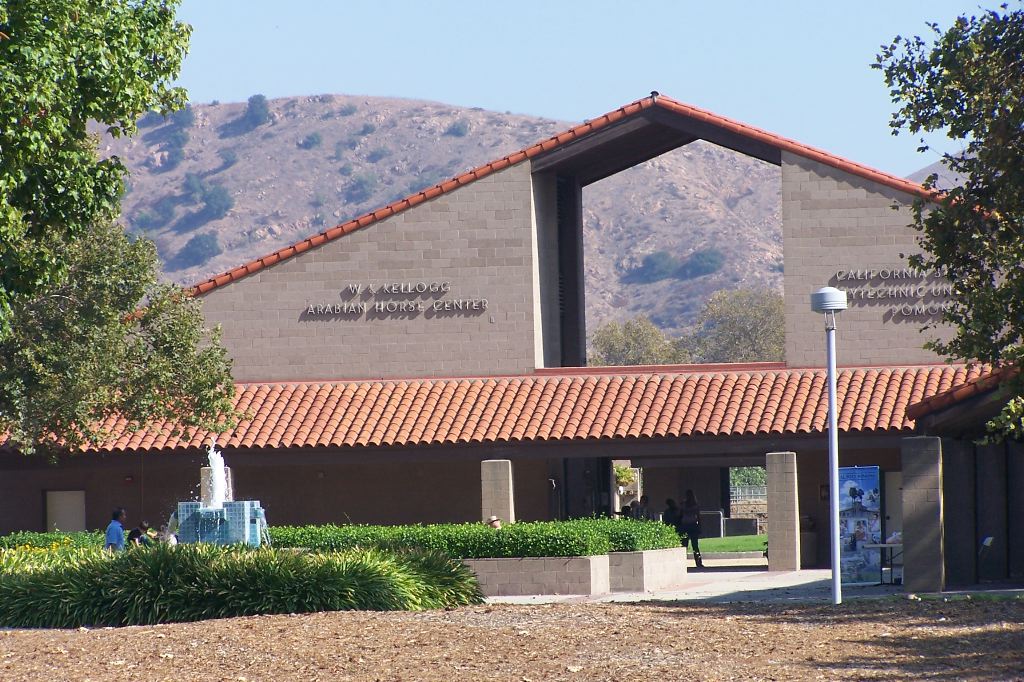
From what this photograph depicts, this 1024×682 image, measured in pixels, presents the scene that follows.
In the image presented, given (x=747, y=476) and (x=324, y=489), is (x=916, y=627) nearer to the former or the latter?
(x=324, y=489)

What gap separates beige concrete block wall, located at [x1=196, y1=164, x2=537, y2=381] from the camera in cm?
3547

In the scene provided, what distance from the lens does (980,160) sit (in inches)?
820

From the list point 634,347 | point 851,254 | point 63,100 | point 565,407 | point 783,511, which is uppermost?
point 63,100

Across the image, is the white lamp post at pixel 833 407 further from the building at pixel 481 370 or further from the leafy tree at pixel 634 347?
the leafy tree at pixel 634 347

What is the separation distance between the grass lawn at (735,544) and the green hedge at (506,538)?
15.6m

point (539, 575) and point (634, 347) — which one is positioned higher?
point (634, 347)

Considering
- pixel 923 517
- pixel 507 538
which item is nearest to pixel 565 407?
pixel 507 538

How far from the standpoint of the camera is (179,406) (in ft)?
103

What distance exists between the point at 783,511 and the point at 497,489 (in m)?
6.06

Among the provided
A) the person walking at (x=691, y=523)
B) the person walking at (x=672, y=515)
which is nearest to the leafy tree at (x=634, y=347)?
the person walking at (x=672, y=515)

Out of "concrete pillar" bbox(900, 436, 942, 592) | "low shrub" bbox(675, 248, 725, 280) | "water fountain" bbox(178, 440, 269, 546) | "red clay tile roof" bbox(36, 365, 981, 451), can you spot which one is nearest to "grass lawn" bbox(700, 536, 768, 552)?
"red clay tile roof" bbox(36, 365, 981, 451)

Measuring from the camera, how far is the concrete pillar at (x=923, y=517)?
80.2 feet

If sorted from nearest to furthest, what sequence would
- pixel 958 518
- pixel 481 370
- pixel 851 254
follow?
pixel 958 518 < pixel 851 254 < pixel 481 370

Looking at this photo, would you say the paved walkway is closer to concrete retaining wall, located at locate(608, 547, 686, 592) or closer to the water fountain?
concrete retaining wall, located at locate(608, 547, 686, 592)
